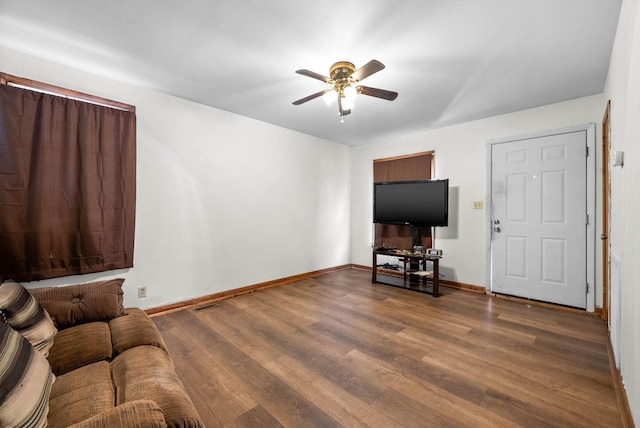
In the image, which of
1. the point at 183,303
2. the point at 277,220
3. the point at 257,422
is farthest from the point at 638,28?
the point at 183,303

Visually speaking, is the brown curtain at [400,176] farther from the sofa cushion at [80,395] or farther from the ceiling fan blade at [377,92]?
the sofa cushion at [80,395]

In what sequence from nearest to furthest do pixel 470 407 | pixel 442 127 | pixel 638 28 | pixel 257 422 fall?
pixel 638 28 < pixel 257 422 < pixel 470 407 < pixel 442 127

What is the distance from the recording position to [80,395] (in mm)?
1154

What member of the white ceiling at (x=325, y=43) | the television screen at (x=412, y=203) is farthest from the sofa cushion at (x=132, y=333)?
the television screen at (x=412, y=203)

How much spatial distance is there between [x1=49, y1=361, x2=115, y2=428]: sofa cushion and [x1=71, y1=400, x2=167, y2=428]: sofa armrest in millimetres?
234

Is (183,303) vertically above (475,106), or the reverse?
(475,106)

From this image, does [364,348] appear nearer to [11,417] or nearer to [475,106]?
[11,417]

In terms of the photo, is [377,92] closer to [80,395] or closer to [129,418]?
[129,418]

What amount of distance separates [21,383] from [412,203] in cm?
429

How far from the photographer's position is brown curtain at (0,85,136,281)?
90.4 inches

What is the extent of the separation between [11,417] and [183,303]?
268 cm

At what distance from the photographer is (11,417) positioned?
2.67 ft

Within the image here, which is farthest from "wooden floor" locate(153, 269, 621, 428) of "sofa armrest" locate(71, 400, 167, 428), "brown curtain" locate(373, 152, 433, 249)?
"brown curtain" locate(373, 152, 433, 249)


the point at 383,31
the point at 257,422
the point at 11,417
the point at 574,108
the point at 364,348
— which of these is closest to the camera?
the point at 11,417
